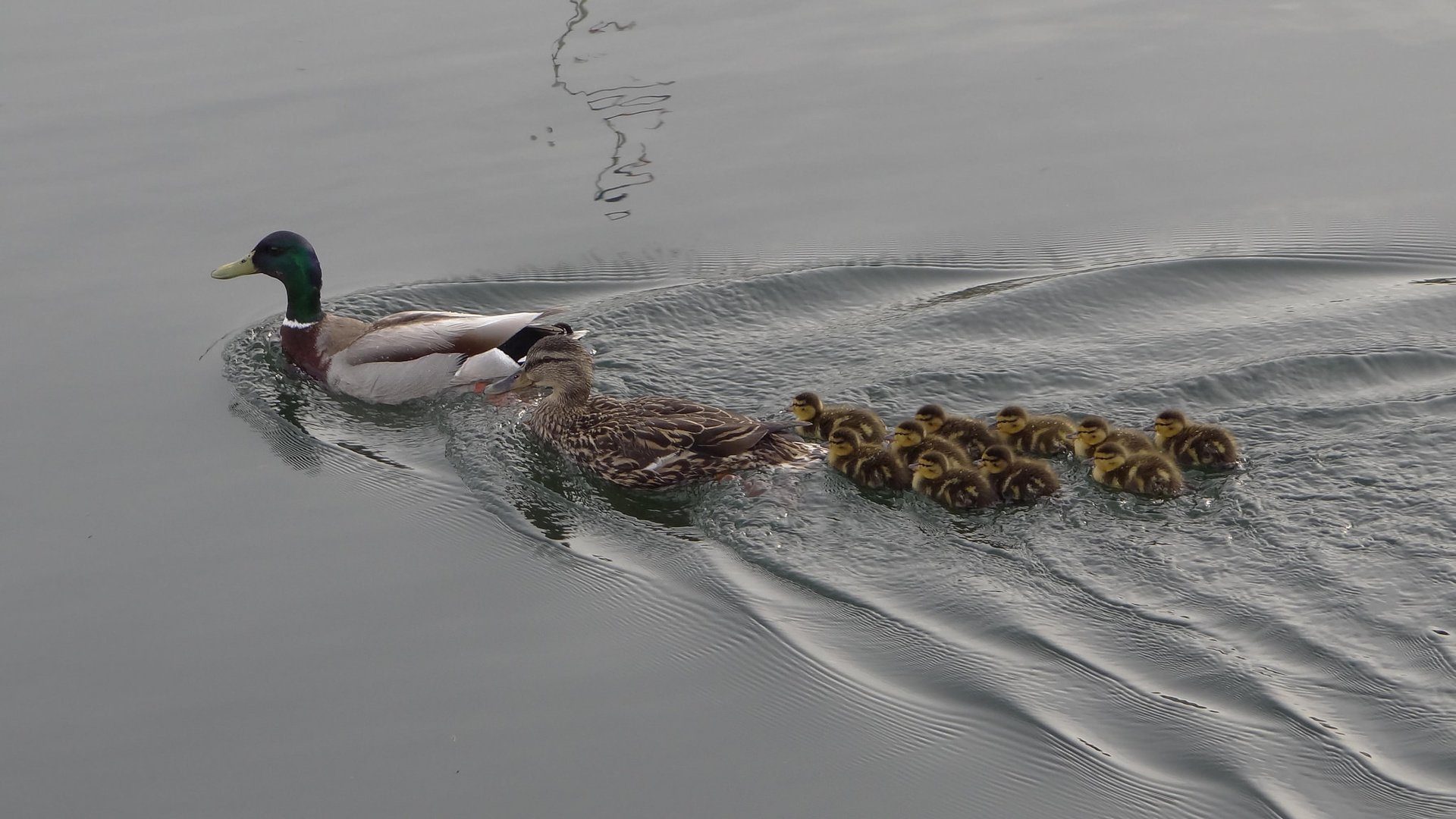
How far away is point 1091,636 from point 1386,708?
92 cm

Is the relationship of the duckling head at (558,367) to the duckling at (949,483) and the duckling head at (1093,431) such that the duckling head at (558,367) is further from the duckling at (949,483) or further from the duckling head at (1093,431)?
the duckling head at (1093,431)

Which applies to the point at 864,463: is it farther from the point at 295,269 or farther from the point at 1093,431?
the point at 295,269

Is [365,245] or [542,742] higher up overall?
[365,245]

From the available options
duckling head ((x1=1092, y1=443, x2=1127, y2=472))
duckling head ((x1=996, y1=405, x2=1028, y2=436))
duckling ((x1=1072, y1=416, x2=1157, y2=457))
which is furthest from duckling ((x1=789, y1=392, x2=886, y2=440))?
duckling head ((x1=1092, y1=443, x2=1127, y2=472))

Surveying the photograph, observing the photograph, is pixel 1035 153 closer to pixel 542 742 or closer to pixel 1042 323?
pixel 1042 323

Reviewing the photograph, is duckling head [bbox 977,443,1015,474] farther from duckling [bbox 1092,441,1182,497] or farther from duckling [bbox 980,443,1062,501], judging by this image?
duckling [bbox 1092,441,1182,497]

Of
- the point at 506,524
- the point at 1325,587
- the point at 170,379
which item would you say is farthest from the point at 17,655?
the point at 1325,587

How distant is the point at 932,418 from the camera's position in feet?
21.9

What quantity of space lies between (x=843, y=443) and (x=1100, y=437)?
102 centimetres

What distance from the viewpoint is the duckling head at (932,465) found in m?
6.15

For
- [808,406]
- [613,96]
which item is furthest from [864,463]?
[613,96]

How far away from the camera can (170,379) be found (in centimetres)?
766

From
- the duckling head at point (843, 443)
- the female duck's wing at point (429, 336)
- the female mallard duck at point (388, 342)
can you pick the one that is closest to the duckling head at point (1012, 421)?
the duckling head at point (843, 443)

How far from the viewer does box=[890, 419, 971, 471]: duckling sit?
20.7 feet
